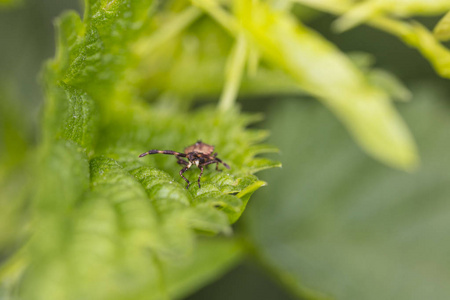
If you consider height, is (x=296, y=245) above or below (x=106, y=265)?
above

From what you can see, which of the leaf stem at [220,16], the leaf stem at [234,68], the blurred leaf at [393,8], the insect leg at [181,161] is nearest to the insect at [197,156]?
the insect leg at [181,161]

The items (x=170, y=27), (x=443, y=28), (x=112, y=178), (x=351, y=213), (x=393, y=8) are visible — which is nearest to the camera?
(x=112, y=178)

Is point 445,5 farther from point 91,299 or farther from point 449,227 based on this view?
point 91,299

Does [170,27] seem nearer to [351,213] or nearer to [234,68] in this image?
[234,68]

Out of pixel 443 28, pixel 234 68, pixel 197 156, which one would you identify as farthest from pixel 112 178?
pixel 443 28

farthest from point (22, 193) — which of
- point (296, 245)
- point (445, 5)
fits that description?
point (445, 5)

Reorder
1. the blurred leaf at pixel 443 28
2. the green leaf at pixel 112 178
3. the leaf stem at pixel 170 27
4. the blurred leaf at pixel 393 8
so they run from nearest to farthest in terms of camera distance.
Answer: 1. the green leaf at pixel 112 178
2. the blurred leaf at pixel 443 28
3. the blurred leaf at pixel 393 8
4. the leaf stem at pixel 170 27

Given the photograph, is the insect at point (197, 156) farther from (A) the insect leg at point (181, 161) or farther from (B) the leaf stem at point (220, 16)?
(B) the leaf stem at point (220, 16)
